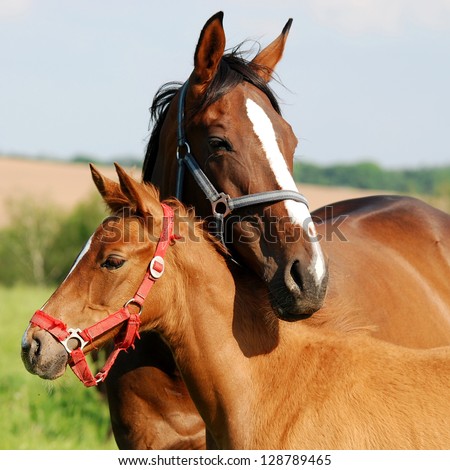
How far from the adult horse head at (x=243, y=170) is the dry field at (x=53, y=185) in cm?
2994

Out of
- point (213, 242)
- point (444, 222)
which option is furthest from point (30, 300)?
point (213, 242)

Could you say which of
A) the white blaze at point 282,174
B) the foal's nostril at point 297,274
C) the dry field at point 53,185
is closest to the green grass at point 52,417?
the white blaze at point 282,174

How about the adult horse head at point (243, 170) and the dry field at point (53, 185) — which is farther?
the dry field at point (53, 185)

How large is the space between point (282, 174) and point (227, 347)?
Result: 2.80 ft

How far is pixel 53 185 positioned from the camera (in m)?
44.4

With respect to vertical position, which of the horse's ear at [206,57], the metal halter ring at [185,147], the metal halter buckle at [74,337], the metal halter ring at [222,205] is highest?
the horse's ear at [206,57]

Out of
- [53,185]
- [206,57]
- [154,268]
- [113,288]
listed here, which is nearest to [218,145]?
[206,57]

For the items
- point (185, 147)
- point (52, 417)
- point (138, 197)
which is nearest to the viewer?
point (138, 197)

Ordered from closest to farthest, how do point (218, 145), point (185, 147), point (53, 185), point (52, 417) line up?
point (218, 145)
point (185, 147)
point (52, 417)
point (53, 185)

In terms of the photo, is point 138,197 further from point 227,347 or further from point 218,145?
point 227,347

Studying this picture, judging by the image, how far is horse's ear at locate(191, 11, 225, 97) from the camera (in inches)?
163

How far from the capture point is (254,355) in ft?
12.2

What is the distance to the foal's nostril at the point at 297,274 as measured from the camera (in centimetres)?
348

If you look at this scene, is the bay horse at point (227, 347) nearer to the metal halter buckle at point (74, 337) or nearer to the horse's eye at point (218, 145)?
the metal halter buckle at point (74, 337)
